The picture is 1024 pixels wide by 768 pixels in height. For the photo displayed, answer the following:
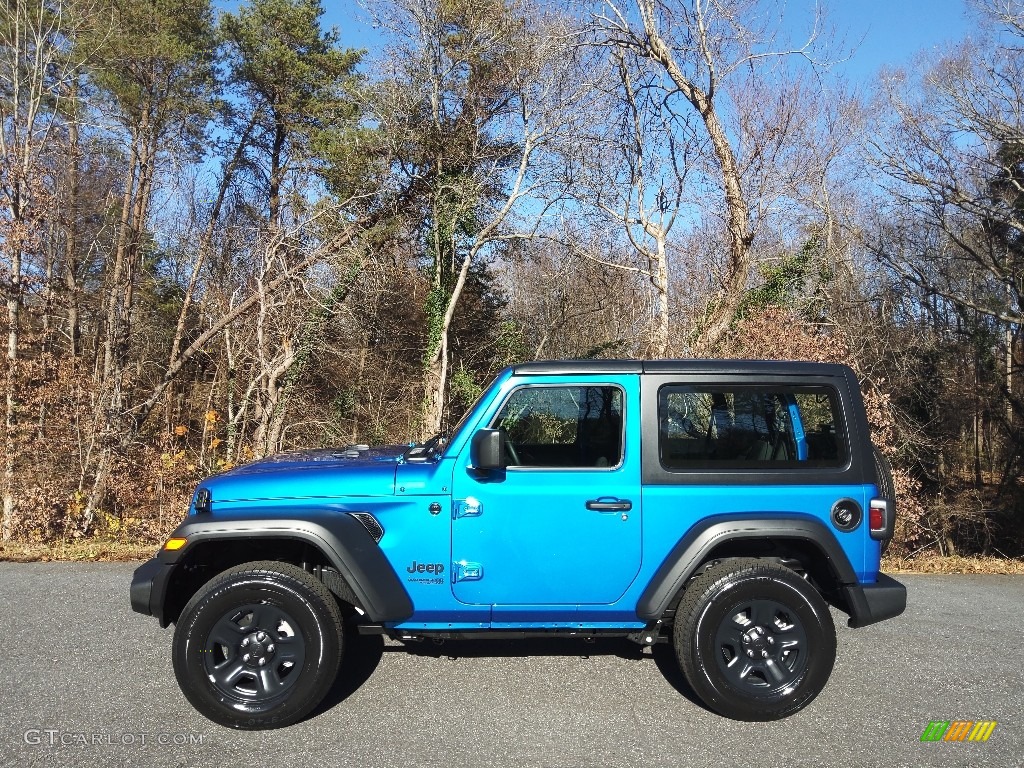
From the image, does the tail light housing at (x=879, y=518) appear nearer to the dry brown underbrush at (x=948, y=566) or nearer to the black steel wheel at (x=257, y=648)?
the black steel wheel at (x=257, y=648)

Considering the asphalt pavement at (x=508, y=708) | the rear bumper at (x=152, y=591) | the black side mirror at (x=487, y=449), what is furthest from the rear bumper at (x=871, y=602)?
the rear bumper at (x=152, y=591)

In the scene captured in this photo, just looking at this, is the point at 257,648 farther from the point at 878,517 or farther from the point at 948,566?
the point at 948,566

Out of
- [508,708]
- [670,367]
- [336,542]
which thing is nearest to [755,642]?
[508,708]

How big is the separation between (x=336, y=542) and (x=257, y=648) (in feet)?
2.24

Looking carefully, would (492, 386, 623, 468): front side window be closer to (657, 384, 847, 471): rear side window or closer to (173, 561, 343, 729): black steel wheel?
(657, 384, 847, 471): rear side window

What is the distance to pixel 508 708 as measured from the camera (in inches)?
161

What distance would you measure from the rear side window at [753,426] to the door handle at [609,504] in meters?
0.40

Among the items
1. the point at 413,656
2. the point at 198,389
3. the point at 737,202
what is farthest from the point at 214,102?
the point at 413,656

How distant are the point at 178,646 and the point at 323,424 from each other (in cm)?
954

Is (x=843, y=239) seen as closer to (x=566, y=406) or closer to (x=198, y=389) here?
(x=198, y=389)

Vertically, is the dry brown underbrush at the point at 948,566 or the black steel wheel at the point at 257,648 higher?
the black steel wheel at the point at 257,648

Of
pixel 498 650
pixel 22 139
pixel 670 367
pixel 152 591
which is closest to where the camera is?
pixel 152 591

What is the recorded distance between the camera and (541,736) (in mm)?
3781

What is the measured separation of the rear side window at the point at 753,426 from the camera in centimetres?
421
